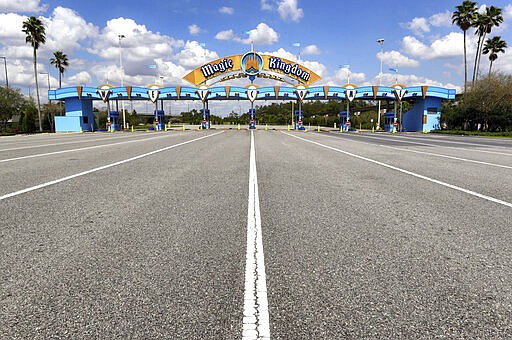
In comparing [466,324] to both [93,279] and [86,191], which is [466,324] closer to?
[93,279]

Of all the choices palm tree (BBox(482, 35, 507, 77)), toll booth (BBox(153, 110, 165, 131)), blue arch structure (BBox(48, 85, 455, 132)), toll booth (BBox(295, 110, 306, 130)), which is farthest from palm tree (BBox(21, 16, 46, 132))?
palm tree (BBox(482, 35, 507, 77))

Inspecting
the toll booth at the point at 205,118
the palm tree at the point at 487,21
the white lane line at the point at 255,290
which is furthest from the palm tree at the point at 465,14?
the white lane line at the point at 255,290

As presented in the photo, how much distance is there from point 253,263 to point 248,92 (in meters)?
47.9

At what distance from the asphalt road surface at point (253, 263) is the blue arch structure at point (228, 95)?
44486mm

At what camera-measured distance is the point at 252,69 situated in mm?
50125

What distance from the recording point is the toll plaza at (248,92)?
4916cm

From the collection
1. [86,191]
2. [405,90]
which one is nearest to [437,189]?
[86,191]

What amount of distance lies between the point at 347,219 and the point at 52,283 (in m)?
3.56

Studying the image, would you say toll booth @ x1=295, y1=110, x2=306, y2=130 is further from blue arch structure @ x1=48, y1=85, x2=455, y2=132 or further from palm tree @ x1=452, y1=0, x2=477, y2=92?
palm tree @ x1=452, y1=0, x2=477, y2=92

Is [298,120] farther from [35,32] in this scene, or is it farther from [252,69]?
[35,32]

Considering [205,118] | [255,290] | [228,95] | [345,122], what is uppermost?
[228,95]

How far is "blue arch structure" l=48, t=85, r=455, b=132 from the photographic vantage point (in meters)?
49.1

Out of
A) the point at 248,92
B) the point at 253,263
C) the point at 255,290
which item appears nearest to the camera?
the point at 255,290

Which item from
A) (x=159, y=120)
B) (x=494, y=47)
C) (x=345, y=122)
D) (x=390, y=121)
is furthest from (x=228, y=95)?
(x=494, y=47)
